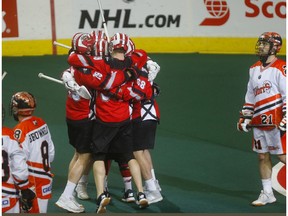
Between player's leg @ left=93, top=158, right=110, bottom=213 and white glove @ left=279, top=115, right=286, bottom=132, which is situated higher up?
white glove @ left=279, top=115, right=286, bottom=132

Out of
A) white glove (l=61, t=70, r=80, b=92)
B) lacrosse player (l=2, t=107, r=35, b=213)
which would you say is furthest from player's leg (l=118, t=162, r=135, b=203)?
lacrosse player (l=2, t=107, r=35, b=213)

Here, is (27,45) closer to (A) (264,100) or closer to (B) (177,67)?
(B) (177,67)

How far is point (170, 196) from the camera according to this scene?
8000mm

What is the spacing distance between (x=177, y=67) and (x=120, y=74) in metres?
6.53

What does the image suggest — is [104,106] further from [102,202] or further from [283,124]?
[283,124]

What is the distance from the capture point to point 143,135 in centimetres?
784

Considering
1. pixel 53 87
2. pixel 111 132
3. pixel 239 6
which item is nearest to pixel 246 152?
pixel 111 132

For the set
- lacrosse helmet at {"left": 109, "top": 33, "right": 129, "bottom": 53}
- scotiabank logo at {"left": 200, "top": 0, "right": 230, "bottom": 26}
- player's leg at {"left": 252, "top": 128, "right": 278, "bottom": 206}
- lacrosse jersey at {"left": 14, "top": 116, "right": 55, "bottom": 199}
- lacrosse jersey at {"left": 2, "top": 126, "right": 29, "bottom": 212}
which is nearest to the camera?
lacrosse jersey at {"left": 2, "top": 126, "right": 29, "bottom": 212}

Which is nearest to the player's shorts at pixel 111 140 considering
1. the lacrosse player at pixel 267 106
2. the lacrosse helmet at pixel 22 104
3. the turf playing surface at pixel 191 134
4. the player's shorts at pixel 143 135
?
the player's shorts at pixel 143 135

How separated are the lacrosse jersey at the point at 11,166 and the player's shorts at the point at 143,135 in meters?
2.05

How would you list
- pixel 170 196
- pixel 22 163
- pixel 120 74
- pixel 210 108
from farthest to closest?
pixel 210 108 < pixel 170 196 < pixel 120 74 < pixel 22 163

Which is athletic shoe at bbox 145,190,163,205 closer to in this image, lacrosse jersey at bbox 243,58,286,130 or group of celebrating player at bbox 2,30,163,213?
group of celebrating player at bbox 2,30,163,213

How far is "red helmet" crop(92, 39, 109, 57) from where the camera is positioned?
23.6 feet

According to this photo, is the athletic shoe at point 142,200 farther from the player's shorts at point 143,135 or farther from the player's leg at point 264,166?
the player's leg at point 264,166
